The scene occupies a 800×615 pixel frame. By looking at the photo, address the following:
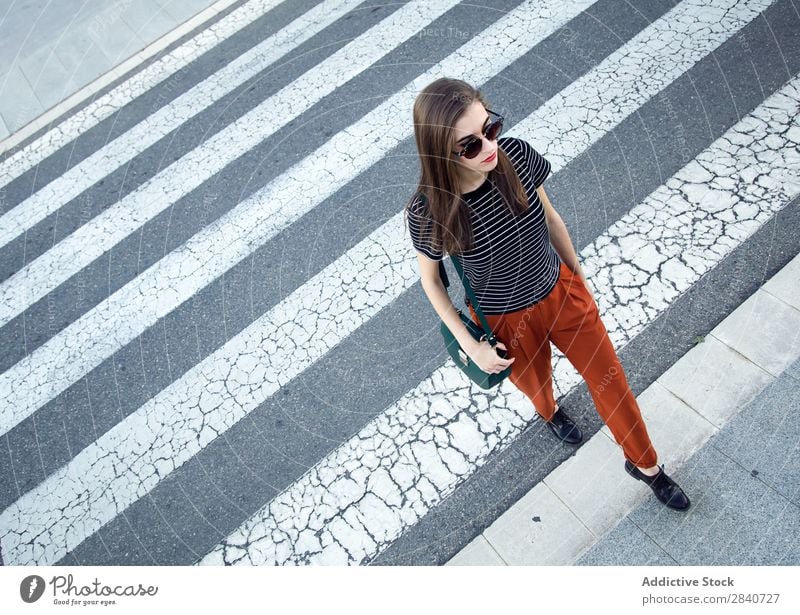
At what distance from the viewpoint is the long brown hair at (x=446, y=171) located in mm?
2068

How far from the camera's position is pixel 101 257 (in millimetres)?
4918

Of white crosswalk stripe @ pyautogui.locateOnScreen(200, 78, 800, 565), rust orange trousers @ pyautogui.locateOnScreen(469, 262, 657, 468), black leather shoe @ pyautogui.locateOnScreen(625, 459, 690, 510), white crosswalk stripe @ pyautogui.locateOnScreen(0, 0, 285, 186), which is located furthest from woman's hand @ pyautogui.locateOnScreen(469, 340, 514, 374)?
white crosswalk stripe @ pyautogui.locateOnScreen(0, 0, 285, 186)

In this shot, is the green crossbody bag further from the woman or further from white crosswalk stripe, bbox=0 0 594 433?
white crosswalk stripe, bbox=0 0 594 433

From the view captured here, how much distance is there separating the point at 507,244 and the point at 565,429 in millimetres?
1385

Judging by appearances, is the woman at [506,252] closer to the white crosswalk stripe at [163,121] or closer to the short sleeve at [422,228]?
the short sleeve at [422,228]

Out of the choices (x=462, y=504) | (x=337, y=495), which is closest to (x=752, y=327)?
(x=462, y=504)

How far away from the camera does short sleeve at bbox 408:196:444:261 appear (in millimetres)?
2230

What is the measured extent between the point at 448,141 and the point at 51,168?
5.01m

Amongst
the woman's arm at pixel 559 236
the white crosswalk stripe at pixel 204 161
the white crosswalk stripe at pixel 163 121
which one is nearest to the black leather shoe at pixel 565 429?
the woman's arm at pixel 559 236

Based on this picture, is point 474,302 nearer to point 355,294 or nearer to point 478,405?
point 478,405

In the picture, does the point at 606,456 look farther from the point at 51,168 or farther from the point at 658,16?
the point at 51,168

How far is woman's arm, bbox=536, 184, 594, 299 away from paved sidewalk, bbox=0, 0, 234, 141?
543cm

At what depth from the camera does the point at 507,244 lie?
2.33 metres

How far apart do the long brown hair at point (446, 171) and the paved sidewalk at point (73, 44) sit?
17.8 ft
